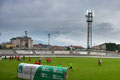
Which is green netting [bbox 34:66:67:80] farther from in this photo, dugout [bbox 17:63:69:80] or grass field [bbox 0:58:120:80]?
grass field [bbox 0:58:120:80]

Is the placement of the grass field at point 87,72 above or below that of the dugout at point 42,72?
below

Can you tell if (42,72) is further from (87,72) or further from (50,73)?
(87,72)

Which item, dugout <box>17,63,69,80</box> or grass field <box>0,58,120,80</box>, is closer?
dugout <box>17,63,69,80</box>

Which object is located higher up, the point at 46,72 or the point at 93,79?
the point at 46,72

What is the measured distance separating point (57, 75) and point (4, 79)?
22.7 ft

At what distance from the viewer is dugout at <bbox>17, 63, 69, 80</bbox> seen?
15164 mm

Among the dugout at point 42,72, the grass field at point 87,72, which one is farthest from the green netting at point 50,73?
the grass field at point 87,72

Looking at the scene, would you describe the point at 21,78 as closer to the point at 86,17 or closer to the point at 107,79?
the point at 107,79

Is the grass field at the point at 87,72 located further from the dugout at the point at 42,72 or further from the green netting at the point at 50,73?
the green netting at the point at 50,73

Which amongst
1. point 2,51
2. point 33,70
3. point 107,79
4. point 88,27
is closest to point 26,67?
point 33,70

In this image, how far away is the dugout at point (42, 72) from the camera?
15.2m

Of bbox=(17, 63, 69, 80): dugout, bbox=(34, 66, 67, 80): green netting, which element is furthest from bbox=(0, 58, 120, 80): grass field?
bbox=(34, 66, 67, 80): green netting

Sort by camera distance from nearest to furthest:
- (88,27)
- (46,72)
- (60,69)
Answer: (60,69), (46,72), (88,27)

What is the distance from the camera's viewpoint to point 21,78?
1955 centimetres
